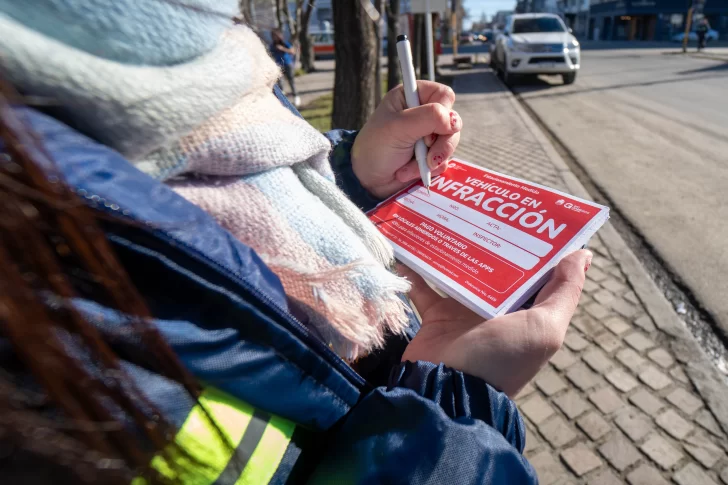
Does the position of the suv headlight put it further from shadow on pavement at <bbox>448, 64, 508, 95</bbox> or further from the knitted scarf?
the knitted scarf

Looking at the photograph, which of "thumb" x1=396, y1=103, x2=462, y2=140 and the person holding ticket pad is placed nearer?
the person holding ticket pad

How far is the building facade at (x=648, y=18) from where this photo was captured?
29.4 m

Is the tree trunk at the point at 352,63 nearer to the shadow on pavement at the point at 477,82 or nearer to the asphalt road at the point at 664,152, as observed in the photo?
the asphalt road at the point at 664,152

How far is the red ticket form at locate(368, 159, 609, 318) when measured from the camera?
100 cm

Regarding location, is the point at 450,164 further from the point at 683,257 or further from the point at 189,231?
the point at 683,257

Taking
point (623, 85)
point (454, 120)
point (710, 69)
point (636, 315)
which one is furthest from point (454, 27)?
point (454, 120)

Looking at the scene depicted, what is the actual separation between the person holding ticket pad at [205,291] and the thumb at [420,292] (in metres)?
0.13

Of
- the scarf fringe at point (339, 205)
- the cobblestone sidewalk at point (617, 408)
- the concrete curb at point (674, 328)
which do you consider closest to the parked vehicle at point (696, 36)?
the concrete curb at point (674, 328)

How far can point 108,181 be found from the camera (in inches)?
20.7

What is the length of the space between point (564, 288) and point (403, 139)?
1.91ft

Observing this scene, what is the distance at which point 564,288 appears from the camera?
0.97 metres

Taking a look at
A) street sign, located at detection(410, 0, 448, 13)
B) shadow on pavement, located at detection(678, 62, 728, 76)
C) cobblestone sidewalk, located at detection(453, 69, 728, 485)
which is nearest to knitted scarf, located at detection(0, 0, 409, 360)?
cobblestone sidewalk, located at detection(453, 69, 728, 485)

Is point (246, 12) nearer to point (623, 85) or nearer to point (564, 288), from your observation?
point (564, 288)

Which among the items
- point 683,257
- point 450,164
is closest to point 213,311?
point 450,164
